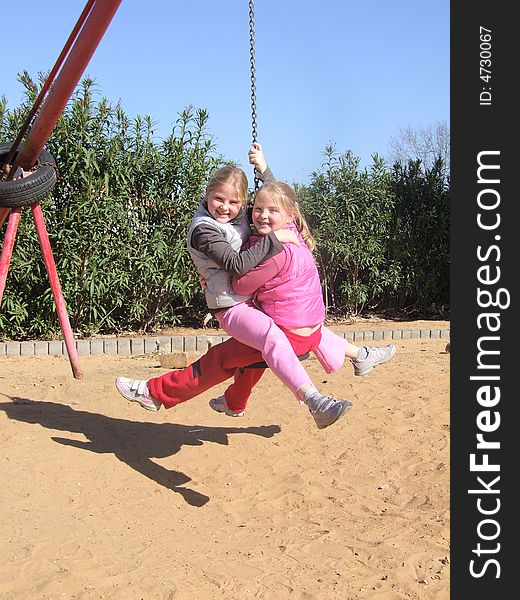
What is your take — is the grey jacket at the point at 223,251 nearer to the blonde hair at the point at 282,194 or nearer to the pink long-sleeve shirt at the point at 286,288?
the pink long-sleeve shirt at the point at 286,288

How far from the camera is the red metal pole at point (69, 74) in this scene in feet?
15.1

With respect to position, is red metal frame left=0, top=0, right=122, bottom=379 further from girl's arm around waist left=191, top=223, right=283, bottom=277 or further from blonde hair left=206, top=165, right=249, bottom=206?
girl's arm around waist left=191, top=223, right=283, bottom=277

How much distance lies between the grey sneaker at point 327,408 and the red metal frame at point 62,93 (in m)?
2.43

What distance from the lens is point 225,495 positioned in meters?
4.73

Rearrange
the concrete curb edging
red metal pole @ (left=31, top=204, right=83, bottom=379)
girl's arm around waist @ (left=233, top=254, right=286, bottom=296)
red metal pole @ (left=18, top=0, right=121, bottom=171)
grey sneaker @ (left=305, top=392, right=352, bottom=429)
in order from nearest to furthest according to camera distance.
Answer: grey sneaker @ (left=305, top=392, right=352, bottom=429), girl's arm around waist @ (left=233, top=254, right=286, bottom=296), red metal pole @ (left=18, top=0, right=121, bottom=171), red metal pole @ (left=31, top=204, right=83, bottom=379), the concrete curb edging

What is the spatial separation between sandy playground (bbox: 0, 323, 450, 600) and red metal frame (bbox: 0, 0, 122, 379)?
1.07 m

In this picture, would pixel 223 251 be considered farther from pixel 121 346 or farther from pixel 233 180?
pixel 121 346

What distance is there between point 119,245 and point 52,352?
4.90 ft

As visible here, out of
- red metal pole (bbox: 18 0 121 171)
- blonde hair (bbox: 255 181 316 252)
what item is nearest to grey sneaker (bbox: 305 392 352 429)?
blonde hair (bbox: 255 181 316 252)

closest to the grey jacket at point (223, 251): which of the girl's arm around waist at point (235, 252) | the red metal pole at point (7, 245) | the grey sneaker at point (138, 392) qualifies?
the girl's arm around waist at point (235, 252)

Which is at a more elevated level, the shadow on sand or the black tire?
the black tire

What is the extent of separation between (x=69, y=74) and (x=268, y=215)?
A: 1.72 metres

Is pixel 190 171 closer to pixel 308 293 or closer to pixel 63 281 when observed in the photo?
pixel 63 281

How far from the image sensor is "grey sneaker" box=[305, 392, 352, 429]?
380cm
